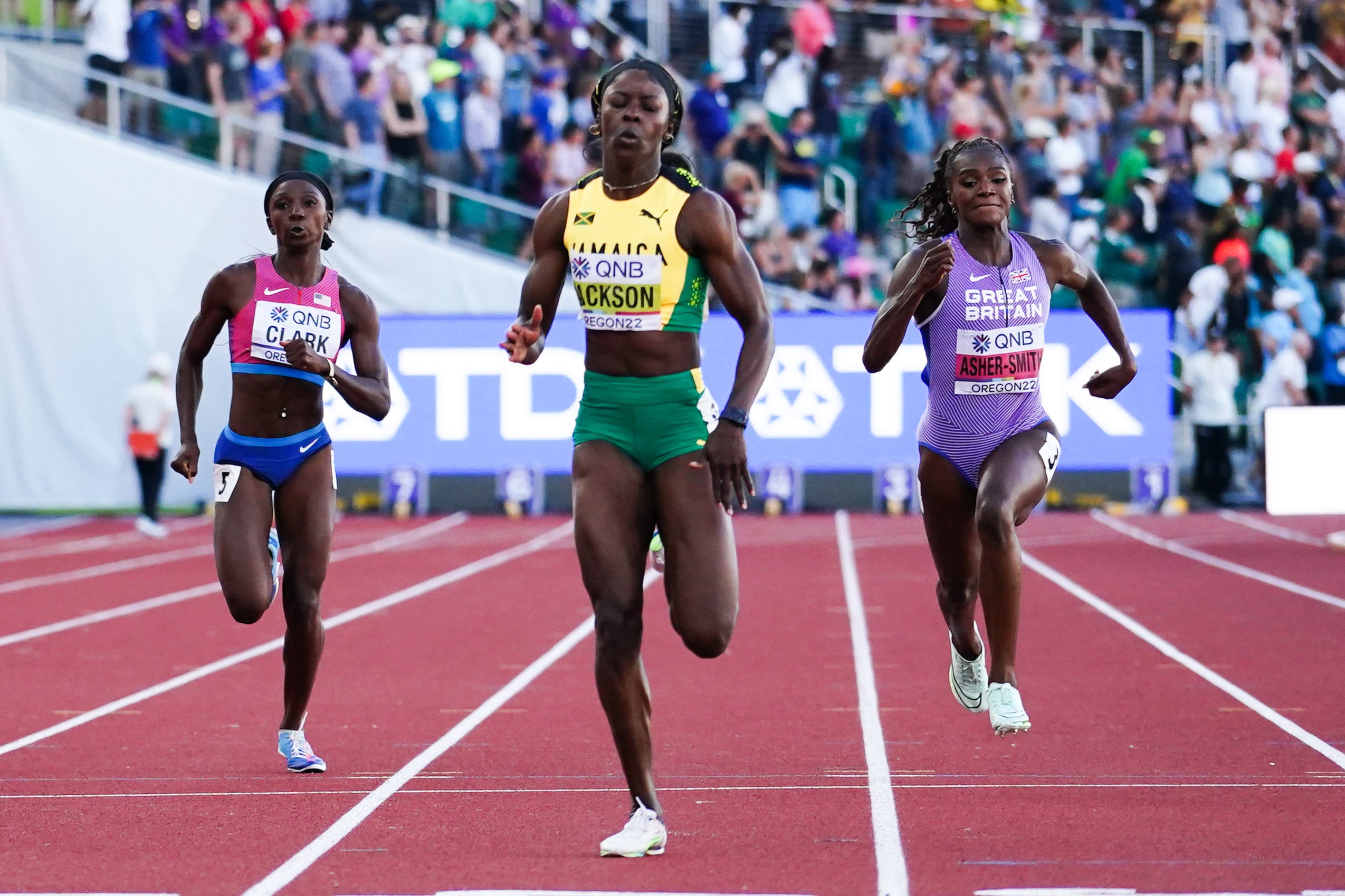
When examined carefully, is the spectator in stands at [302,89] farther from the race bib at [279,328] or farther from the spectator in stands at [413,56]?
the race bib at [279,328]

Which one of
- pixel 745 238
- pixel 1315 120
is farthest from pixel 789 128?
pixel 1315 120

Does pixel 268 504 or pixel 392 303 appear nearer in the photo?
pixel 268 504

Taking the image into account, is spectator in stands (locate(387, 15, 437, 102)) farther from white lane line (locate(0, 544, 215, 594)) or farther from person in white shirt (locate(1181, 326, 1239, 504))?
person in white shirt (locate(1181, 326, 1239, 504))

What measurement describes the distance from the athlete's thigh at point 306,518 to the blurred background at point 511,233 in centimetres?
1138

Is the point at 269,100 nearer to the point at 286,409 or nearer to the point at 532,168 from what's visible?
the point at 532,168

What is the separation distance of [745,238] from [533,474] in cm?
333

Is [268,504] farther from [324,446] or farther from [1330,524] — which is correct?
[1330,524]

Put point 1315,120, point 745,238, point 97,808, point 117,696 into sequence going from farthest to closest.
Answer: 1. point 1315,120
2. point 745,238
3. point 117,696
4. point 97,808

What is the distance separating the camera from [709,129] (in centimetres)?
2039

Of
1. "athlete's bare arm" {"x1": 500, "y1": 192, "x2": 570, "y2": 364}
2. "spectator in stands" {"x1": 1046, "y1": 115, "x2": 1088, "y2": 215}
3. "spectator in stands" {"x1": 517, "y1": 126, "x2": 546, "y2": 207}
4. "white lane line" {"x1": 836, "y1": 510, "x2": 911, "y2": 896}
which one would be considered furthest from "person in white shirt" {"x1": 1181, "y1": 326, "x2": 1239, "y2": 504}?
"athlete's bare arm" {"x1": 500, "y1": 192, "x2": 570, "y2": 364}

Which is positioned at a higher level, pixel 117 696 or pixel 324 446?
pixel 324 446

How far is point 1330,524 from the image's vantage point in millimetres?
17938

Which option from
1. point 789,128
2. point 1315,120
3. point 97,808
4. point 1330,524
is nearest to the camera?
point 97,808

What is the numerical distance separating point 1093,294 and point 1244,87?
18.2 m
